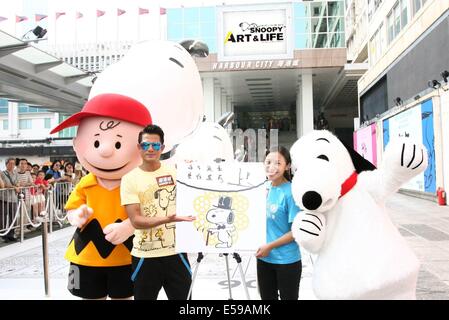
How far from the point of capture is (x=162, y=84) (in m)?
3.32

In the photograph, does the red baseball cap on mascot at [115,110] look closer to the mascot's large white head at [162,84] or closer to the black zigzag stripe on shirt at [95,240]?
the mascot's large white head at [162,84]

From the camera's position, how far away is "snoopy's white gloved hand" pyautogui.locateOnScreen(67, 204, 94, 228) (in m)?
2.78

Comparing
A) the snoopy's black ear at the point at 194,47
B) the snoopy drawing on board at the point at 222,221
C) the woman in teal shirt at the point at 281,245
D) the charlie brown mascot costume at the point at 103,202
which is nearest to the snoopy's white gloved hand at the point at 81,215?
the charlie brown mascot costume at the point at 103,202

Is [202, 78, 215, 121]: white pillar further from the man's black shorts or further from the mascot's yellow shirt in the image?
the man's black shorts

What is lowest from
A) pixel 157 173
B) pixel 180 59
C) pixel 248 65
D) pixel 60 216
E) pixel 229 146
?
pixel 60 216

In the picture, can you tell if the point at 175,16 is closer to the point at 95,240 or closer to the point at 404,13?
the point at 404,13

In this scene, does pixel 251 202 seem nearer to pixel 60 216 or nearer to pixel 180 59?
pixel 180 59

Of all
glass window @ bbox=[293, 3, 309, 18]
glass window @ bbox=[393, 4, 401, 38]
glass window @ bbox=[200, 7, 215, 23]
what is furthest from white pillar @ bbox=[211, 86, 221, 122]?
glass window @ bbox=[393, 4, 401, 38]

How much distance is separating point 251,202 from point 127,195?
0.80 metres

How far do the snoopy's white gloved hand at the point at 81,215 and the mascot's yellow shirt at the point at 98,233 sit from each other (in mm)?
58

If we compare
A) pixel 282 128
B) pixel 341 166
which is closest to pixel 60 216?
pixel 341 166

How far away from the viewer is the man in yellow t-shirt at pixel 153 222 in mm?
2572

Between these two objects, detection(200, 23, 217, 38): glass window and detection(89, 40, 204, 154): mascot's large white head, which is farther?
detection(200, 23, 217, 38): glass window

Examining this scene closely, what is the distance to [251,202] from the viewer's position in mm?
2645
